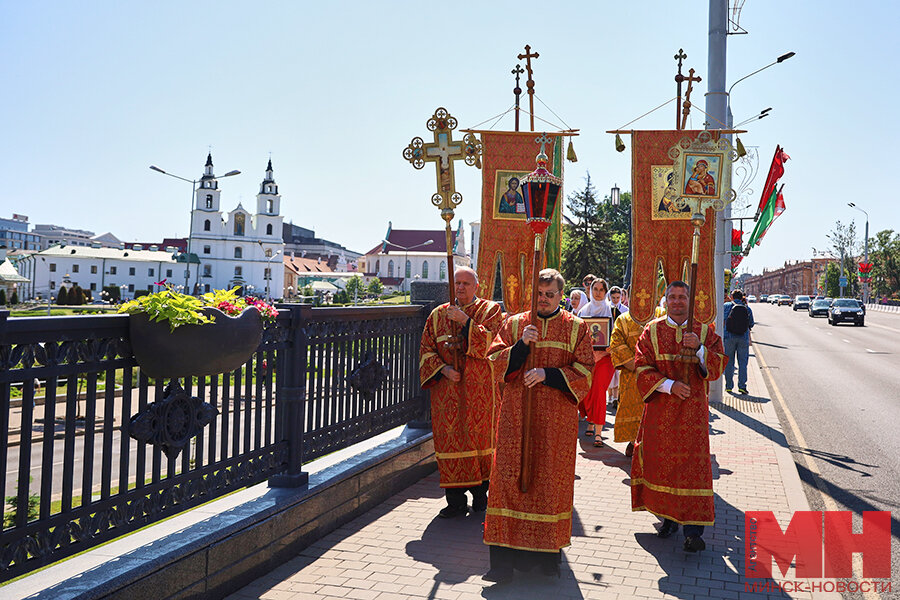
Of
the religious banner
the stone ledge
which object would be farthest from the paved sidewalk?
the religious banner

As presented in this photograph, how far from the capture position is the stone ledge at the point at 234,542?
11.6 feet

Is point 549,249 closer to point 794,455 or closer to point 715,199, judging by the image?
point 715,199

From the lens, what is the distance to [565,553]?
5.41 meters

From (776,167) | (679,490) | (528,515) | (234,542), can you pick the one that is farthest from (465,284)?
(776,167)

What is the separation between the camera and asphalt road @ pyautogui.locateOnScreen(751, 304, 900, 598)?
718cm

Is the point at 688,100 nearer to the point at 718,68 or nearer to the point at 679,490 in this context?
the point at 718,68

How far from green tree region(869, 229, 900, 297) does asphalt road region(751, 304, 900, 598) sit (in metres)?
62.0

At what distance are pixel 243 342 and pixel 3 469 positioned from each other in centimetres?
139

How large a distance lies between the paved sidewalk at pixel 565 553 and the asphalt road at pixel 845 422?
1.75ft

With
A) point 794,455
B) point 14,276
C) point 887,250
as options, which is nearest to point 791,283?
point 887,250

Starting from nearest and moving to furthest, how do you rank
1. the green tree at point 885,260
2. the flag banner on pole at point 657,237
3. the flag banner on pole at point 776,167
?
1. the flag banner on pole at point 657,237
2. the flag banner on pole at point 776,167
3. the green tree at point 885,260

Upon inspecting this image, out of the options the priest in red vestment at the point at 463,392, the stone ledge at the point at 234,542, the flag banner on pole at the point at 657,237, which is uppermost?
the flag banner on pole at the point at 657,237

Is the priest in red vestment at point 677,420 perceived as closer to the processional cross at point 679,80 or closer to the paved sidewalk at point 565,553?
the paved sidewalk at point 565,553

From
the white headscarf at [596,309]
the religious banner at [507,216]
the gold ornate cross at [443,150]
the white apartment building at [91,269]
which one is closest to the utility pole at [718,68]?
the white headscarf at [596,309]
